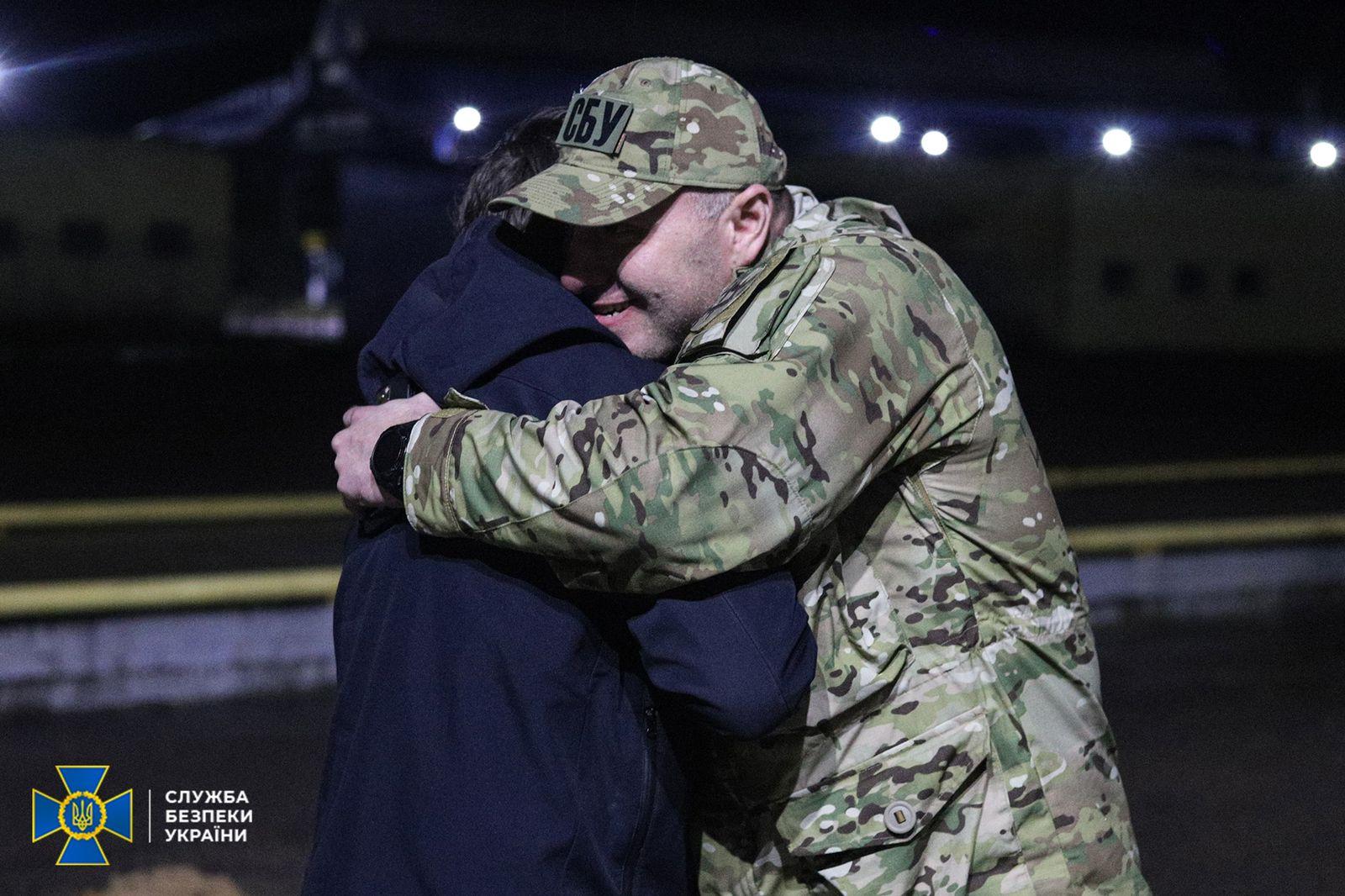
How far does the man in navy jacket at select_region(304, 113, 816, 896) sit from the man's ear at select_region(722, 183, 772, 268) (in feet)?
0.70

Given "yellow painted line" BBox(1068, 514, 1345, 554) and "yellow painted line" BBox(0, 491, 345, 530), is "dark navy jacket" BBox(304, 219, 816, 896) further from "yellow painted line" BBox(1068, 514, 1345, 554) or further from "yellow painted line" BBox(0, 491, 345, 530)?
"yellow painted line" BBox(0, 491, 345, 530)

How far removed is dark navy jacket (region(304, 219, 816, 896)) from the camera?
50.8 inches

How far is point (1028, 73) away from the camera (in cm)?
1639

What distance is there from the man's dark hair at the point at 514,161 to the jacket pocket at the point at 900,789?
89 centimetres

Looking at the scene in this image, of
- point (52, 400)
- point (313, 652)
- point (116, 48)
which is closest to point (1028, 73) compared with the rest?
point (116, 48)

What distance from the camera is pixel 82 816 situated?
350cm

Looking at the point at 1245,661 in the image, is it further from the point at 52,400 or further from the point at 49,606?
the point at 52,400

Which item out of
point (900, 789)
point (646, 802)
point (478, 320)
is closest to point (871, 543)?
point (900, 789)

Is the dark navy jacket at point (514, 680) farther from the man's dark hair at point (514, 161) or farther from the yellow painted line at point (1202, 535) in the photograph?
the yellow painted line at point (1202, 535)

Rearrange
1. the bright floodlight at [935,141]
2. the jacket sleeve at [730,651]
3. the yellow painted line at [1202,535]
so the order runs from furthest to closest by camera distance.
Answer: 1. the yellow painted line at [1202,535]
2. the bright floodlight at [935,141]
3. the jacket sleeve at [730,651]

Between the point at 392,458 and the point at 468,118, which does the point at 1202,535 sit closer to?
the point at 468,118

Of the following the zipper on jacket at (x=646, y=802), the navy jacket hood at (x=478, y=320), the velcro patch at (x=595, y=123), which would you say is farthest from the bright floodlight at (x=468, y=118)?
the zipper on jacket at (x=646, y=802)

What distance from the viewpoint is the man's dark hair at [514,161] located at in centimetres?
171

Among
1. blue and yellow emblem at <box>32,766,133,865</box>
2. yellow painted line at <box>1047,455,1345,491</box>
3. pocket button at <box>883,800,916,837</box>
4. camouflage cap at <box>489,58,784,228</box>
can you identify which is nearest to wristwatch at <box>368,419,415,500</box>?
camouflage cap at <box>489,58,784,228</box>
